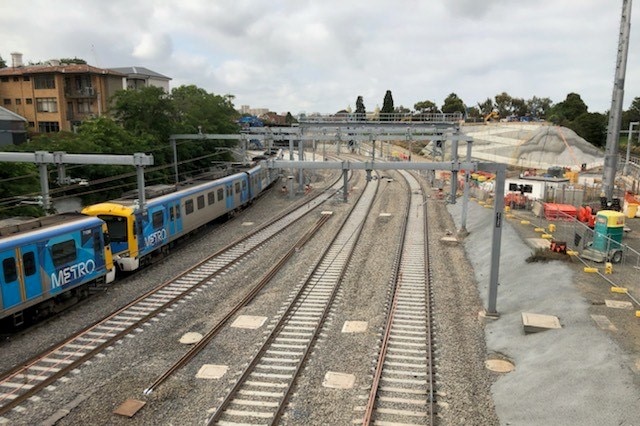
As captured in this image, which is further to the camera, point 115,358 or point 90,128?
point 90,128

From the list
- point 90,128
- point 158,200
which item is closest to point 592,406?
point 158,200

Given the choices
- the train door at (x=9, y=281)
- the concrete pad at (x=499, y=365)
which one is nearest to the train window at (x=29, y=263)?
the train door at (x=9, y=281)

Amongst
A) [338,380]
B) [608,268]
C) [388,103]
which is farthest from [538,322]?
[388,103]

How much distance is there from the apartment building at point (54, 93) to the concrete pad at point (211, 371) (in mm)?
44053

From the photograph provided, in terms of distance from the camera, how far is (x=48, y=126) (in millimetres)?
50375

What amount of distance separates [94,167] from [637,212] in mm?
33356

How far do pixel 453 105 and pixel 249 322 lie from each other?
11310 centimetres

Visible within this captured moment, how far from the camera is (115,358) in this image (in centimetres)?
1230

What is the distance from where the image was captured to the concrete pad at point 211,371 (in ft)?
37.3

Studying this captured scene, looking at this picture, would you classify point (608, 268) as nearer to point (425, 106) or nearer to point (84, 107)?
point (84, 107)

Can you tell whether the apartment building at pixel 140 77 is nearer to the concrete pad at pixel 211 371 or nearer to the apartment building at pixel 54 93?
the apartment building at pixel 54 93

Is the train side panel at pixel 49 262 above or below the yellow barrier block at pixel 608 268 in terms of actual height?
above

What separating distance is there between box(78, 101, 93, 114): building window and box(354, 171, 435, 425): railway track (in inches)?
1698

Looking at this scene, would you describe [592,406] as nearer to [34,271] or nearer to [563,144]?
[34,271]
